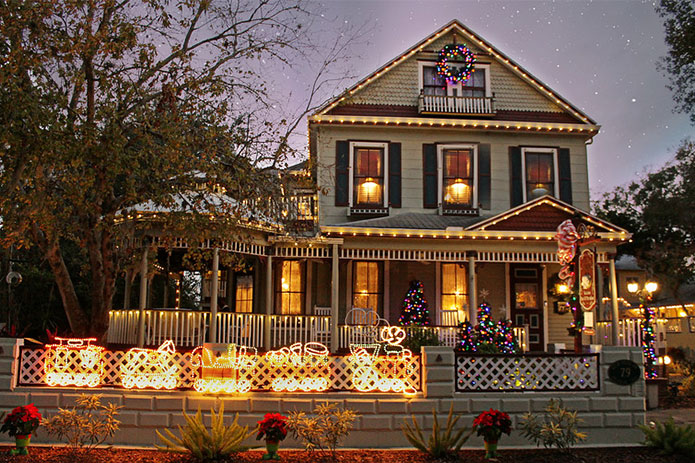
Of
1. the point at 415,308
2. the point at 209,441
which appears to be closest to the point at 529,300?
the point at 415,308

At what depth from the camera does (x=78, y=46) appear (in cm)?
931

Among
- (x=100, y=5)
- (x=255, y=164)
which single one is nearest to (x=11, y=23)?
(x=100, y=5)

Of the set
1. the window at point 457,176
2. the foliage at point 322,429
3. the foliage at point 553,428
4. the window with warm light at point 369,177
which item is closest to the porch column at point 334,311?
the window with warm light at point 369,177

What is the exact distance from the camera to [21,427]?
8.43m

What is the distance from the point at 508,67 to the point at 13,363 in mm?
15969

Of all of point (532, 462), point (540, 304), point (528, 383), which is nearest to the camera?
point (532, 462)

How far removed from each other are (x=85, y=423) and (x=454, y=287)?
39.3 ft

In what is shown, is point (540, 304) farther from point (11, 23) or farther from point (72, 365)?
point (11, 23)

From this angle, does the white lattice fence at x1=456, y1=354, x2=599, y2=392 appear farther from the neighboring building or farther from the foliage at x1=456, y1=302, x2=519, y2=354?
the neighboring building

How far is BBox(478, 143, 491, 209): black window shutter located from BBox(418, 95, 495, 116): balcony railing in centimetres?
113

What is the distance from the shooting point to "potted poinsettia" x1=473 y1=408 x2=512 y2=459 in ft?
28.4

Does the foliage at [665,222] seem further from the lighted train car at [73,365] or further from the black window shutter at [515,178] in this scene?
the lighted train car at [73,365]

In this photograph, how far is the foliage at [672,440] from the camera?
344 inches

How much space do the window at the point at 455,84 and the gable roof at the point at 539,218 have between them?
14.4 feet
